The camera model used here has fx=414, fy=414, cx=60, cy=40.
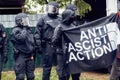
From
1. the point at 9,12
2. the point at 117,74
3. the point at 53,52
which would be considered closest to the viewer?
the point at 117,74

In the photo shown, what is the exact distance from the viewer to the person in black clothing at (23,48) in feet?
30.5

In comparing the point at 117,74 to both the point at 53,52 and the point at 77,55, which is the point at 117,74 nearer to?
the point at 77,55

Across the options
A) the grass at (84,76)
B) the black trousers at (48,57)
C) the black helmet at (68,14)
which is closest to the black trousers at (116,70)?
the black helmet at (68,14)

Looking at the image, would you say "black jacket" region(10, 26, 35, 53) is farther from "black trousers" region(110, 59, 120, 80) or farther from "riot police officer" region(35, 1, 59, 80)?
"black trousers" region(110, 59, 120, 80)

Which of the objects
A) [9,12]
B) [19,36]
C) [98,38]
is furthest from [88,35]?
[9,12]

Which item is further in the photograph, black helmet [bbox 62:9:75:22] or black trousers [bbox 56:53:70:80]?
black trousers [bbox 56:53:70:80]

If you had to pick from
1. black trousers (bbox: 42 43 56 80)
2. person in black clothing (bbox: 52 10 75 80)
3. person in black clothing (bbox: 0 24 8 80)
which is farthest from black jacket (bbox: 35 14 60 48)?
person in black clothing (bbox: 0 24 8 80)

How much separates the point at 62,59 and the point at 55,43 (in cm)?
42

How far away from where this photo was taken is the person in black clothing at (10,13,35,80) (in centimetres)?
930

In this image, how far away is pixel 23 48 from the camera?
371 inches

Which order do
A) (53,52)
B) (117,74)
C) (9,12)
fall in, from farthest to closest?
(9,12), (53,52), (117,74)

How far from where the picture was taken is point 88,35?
8930 millimetres

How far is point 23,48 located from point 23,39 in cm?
27

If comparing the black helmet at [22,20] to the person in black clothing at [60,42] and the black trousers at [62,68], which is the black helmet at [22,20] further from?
the black trousers at [62,68]
